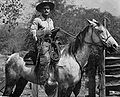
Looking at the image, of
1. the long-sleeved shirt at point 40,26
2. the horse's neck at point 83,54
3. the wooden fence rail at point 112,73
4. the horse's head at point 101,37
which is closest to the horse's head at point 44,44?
the long-sleeved shirt at point 40,26

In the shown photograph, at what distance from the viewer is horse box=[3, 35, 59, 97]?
231 inches

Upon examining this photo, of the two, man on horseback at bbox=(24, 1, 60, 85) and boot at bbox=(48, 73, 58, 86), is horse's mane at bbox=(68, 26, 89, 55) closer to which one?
man on horseback at bbox=(24, 1, 60, 85)

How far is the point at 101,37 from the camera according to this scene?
5.78 m

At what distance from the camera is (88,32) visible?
590 centimetres

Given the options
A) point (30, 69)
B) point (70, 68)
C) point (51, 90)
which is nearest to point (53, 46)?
point (70, 68)

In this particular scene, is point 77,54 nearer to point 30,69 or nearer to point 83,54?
point 83,54

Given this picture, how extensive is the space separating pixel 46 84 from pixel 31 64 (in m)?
0.87

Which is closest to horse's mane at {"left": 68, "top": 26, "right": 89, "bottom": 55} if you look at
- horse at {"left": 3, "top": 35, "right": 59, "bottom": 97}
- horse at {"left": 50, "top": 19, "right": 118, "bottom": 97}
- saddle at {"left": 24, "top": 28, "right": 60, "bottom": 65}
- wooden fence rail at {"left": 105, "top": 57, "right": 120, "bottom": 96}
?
horse at {"left": 50, "top": 19, "right": 118, "bottom": 97}

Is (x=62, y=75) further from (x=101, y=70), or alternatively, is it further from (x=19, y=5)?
(x=19, y=5)

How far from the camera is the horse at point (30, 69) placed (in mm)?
5871

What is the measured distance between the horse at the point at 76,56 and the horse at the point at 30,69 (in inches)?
9.8

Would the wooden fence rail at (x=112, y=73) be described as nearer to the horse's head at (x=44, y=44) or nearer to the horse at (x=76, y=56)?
the horse at (x=76, y=56)

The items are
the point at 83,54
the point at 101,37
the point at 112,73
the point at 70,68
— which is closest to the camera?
the point at 70,68

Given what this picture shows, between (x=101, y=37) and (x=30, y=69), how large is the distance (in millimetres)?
2034
